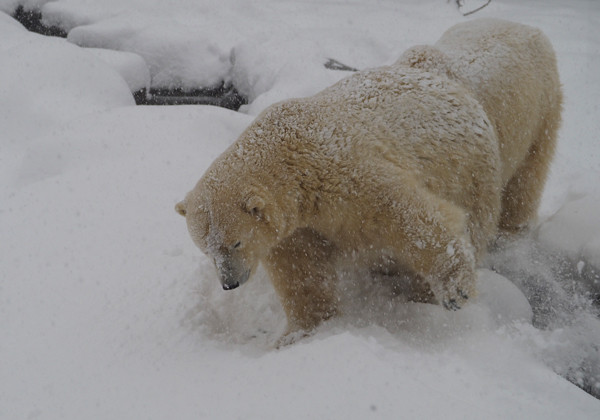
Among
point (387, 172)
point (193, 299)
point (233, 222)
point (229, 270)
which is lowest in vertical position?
point (193, 299)

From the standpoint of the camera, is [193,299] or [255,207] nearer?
[255,207]

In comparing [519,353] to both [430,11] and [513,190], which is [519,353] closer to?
[513,190]

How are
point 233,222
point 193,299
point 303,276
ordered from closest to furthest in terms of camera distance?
point 233,222
point 303,276
point 193,299

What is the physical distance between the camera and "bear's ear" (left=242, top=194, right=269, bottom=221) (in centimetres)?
244

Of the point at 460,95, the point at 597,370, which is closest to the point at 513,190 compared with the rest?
the point at 460,95

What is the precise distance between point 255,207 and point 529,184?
8.10 feet

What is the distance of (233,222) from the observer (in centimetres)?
245

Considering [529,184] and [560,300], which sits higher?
[529,184]

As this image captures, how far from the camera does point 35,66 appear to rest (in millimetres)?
6023

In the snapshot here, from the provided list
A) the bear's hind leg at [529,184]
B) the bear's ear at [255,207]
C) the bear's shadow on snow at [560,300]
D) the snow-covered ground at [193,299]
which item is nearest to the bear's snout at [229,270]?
the bear's ear at [255,207]

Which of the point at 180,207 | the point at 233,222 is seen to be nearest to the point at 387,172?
the point at 233,222

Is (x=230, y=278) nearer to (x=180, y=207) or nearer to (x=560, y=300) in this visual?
(x=180, y=207)

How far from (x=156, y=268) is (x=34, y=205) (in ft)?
4.36

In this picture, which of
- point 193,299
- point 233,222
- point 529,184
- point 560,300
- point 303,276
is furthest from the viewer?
point 529,184
